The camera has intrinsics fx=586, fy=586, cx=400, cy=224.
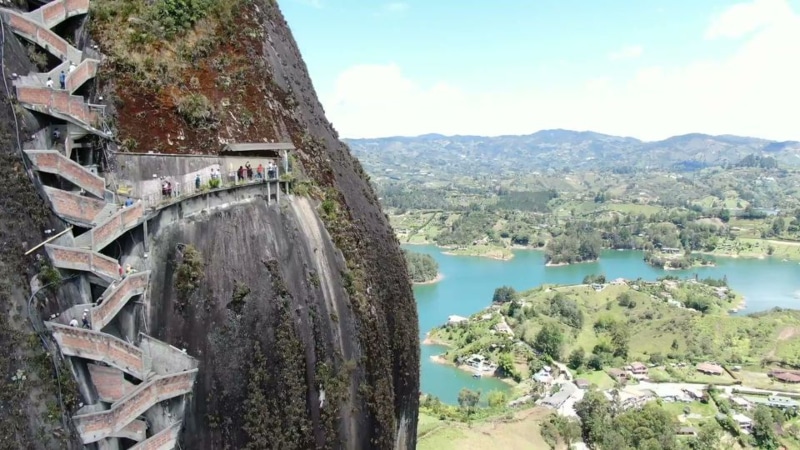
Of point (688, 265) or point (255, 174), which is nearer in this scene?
point (255, 174)

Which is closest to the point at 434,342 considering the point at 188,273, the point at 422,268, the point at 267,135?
the point at 422,268

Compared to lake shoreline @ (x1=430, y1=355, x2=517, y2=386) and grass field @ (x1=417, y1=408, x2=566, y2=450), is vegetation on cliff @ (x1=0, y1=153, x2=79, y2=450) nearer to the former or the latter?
grass field @ (x1=417, y1=408, x2=566, y2=450)

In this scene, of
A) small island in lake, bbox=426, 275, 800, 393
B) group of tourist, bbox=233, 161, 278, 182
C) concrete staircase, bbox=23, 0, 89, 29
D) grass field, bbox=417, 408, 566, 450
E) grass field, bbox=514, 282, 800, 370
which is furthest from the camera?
grass field, bbox=514, 282, 800, 370

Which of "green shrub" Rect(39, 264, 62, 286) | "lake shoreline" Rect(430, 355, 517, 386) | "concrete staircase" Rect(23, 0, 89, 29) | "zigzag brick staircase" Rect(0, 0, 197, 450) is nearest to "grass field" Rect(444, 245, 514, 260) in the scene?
"lake shoreline" Rect(430, 355, 517, 386)

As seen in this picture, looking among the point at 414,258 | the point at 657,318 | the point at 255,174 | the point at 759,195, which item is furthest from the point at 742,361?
the point at 759,195

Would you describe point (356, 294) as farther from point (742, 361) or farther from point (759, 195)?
point (759, 195)

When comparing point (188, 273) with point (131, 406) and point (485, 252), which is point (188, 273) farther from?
point (485, 252)
